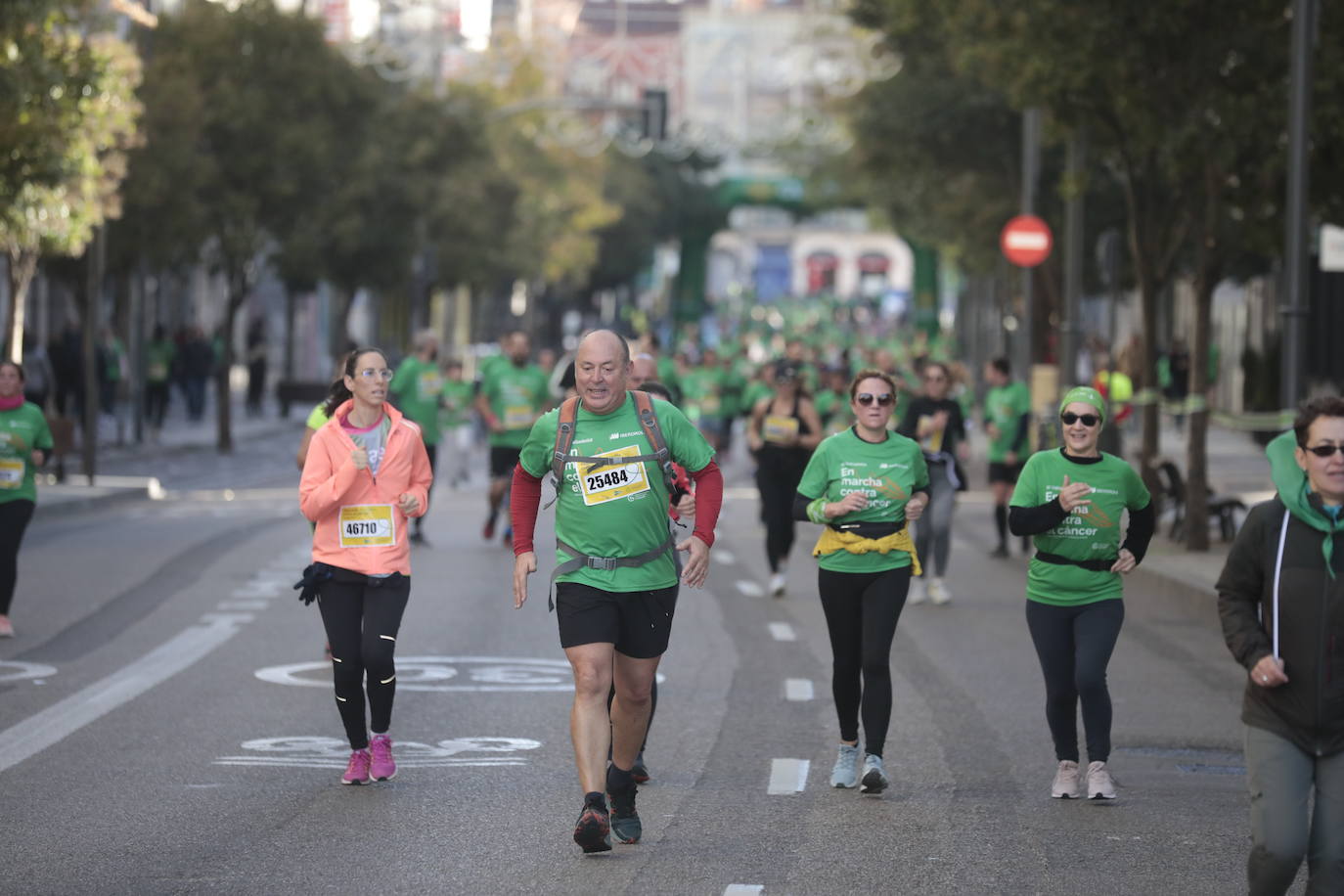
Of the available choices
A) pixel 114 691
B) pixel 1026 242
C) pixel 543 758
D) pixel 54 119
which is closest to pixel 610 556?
pixel 543 758

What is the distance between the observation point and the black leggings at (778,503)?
655 inches

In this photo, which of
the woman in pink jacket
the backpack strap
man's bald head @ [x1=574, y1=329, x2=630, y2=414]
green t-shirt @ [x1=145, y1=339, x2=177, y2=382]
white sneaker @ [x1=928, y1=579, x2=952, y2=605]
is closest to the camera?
man's bald head @ [x1=574, y1=329, x2=630, y2=414]

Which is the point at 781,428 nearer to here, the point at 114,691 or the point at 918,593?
the point at 918,593

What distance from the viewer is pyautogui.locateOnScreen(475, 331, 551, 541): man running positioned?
19438 millimetres

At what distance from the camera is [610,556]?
7.83m

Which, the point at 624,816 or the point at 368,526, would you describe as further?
the point at 368,526

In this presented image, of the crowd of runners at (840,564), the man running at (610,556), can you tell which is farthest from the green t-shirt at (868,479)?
the man running at (610,556)

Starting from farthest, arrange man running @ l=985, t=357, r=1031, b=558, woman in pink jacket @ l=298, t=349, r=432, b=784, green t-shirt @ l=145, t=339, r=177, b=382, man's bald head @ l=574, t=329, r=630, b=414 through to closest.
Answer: green t-shirt @ l=145, t=339, r=177, b=382 → man running @ l=985, t=357, r=1031, b=558 → woman in pink jacket @ l=298, t=349, r=432, b=784 → man's bald head @ l=574, t=329, r=630, b=414

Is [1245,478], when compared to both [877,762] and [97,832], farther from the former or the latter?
[97,832]

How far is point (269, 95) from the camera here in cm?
3772

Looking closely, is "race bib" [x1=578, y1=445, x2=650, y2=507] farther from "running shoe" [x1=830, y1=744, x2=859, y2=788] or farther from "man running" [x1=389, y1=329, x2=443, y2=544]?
"man running" [x1=389, y1=329, x2=443, y2=544]

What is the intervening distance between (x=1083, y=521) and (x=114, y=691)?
5.22m

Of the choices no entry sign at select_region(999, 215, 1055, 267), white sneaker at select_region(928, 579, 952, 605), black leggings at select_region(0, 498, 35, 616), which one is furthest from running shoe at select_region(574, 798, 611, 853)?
no entry sign at select_region(999, 215, 1055, 267)

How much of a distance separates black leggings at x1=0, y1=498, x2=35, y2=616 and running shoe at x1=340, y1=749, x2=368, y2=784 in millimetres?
5223
